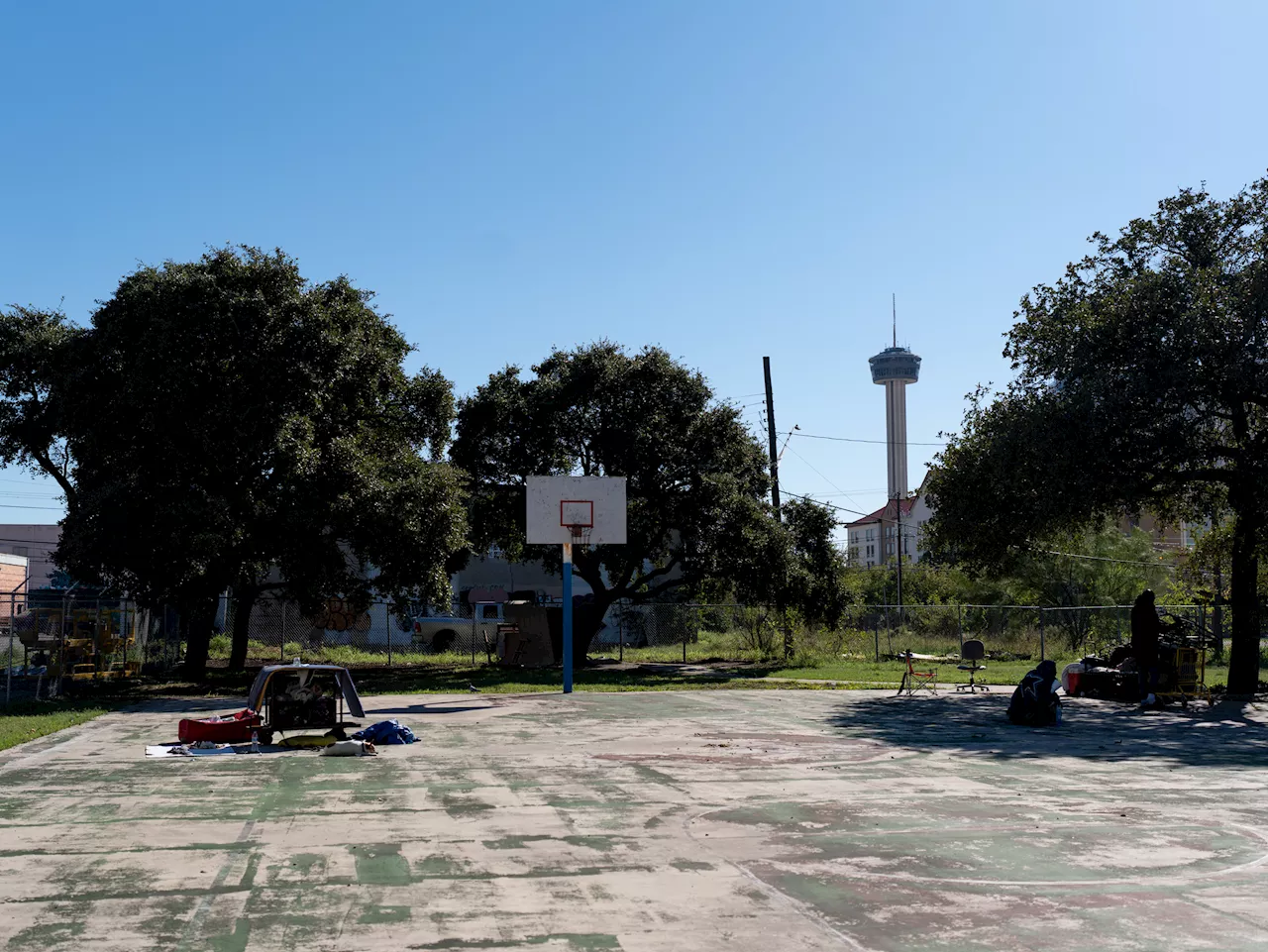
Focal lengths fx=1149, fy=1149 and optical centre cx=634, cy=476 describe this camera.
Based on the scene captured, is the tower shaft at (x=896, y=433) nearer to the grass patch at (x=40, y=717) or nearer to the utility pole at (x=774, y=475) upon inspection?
the utility pole at (x=774, y=475)

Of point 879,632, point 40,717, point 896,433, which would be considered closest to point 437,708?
point 40,717

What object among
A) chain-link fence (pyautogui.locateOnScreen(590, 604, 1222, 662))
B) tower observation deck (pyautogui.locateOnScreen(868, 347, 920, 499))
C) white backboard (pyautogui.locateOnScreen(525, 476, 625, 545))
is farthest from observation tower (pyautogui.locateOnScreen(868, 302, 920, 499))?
white backboard (pyautogui.locateOnScreen(525, 476, 625, 545))

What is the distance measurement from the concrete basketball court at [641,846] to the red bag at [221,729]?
717 mm

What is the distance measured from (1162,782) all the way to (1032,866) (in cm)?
488

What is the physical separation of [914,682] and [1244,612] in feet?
23.8

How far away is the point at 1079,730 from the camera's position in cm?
1709

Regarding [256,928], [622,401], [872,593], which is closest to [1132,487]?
[622,401]

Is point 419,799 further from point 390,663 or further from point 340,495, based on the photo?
point 390,663

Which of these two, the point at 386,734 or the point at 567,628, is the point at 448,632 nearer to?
the point at 567,628

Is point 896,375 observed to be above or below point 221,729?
above

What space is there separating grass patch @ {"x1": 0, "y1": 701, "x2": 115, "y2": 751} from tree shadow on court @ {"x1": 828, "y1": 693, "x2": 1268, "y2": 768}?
11.1 meters

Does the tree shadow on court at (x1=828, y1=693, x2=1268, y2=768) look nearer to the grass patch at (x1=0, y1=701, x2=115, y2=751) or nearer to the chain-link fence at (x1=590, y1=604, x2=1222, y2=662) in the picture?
the grass patch at (x1=0, y1=701, x2=115, y2=751)

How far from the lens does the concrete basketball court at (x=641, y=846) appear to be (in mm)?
6027

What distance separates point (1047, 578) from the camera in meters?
49.6
